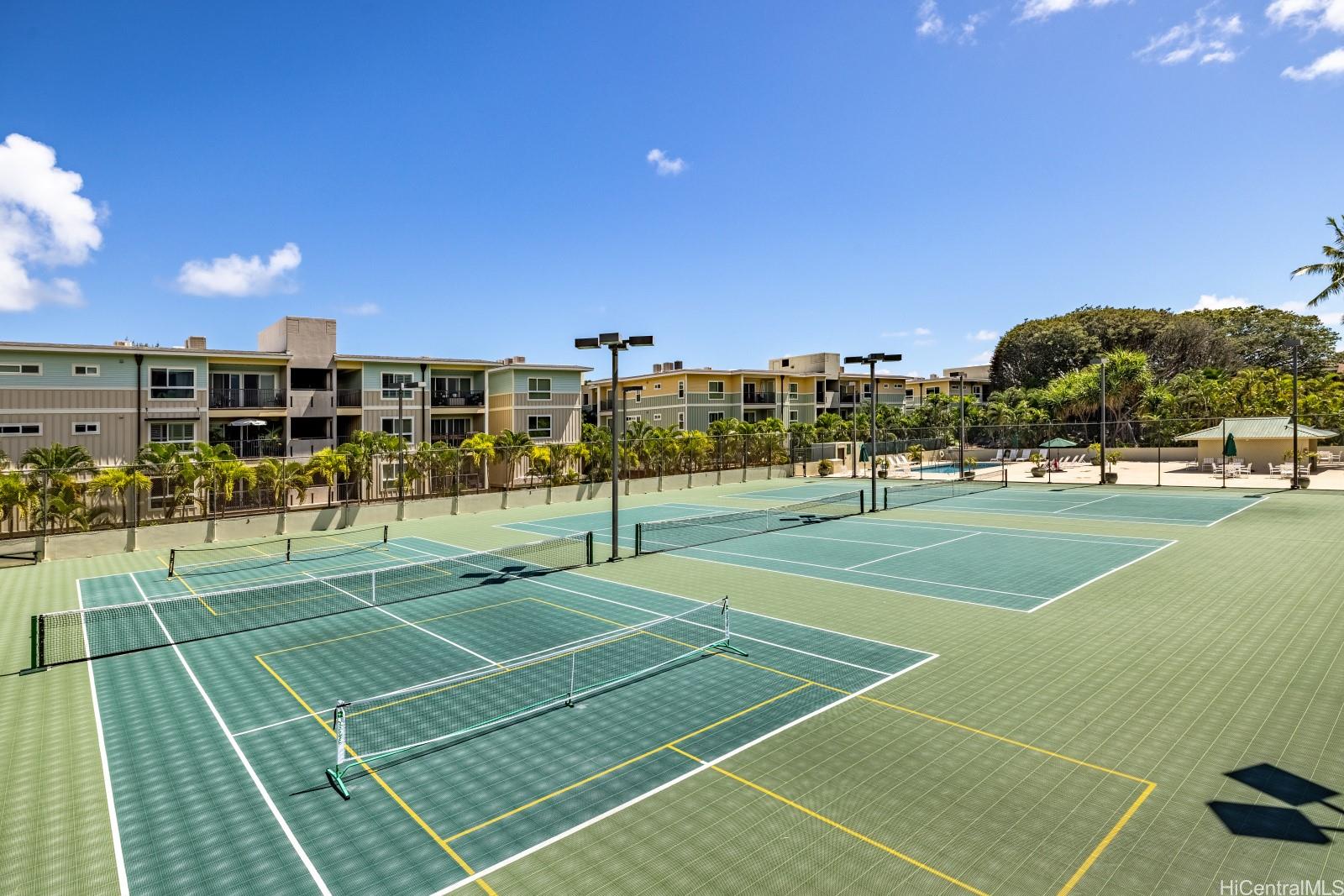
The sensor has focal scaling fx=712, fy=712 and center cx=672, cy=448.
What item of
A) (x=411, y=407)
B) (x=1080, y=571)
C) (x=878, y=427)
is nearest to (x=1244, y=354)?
(x=878, y=427)

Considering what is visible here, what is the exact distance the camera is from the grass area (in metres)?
6.28

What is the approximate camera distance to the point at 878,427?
6500 cm

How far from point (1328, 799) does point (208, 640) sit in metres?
17.0

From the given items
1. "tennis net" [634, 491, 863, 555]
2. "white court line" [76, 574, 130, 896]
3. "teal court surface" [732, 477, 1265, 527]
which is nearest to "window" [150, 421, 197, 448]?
"tennis net" [634, 491, 863, 555]

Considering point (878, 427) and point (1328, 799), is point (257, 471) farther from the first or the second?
point (878, 427)

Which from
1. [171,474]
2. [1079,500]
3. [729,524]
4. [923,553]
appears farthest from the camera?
[1079,500]

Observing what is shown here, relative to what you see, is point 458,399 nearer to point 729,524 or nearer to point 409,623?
point 729,524

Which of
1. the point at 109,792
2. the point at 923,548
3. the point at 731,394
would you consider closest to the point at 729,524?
the point at 923,548

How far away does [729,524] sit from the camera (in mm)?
28531

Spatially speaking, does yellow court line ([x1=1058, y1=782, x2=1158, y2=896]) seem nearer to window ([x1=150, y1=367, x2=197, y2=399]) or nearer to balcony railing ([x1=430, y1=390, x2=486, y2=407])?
window ([x1=150, y1=367, x2=197, y2=399])

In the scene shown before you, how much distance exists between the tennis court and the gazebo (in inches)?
1203

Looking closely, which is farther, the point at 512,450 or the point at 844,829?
the point at 512,450

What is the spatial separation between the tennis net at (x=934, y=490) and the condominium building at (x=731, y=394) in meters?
14.0

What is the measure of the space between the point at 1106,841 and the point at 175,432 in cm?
4377
